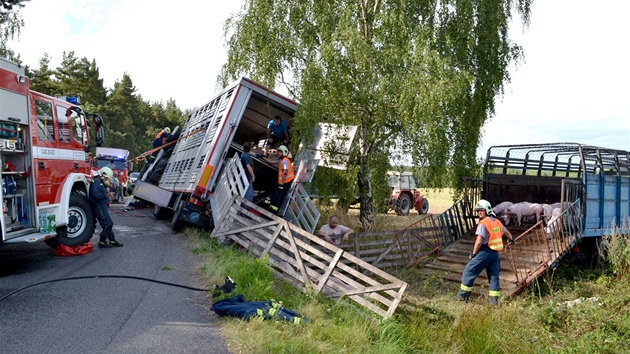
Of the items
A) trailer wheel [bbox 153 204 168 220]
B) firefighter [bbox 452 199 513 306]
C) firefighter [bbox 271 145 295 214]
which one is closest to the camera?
firefighter [bbox 452 199 513 306]

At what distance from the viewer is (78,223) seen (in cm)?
903

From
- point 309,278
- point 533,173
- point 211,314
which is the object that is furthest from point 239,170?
point 533,173

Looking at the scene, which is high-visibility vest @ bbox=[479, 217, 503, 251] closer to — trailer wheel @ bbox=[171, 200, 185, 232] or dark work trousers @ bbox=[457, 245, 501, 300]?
dark work trousers @ bbox=[457, 245, 501, 300]

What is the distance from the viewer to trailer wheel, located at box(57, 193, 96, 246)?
8.80 meters

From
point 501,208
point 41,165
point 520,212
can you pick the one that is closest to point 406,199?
point 501,208

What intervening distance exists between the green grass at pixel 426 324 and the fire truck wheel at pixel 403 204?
35.6 feet

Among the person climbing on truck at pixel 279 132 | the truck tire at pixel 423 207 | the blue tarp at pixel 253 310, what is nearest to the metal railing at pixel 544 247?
the blue tarp at pixel 253 310

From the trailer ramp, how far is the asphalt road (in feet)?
16.1

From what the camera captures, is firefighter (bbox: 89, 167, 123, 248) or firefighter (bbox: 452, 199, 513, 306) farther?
firefighter (bbox: 89, 167, 123, 248)

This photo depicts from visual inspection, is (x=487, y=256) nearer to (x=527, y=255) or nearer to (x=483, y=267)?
(x=483, y=267)

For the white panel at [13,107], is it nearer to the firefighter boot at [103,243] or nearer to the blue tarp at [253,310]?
the firefighter boot at [103,243]

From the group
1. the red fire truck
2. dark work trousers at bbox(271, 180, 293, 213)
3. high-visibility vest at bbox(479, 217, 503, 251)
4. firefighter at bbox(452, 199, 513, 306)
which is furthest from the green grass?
the red fire truck

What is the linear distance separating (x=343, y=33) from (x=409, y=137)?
2.79 meters

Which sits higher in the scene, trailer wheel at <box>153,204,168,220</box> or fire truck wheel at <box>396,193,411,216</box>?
trailer wheel at <box>153,204,168,220</box>
